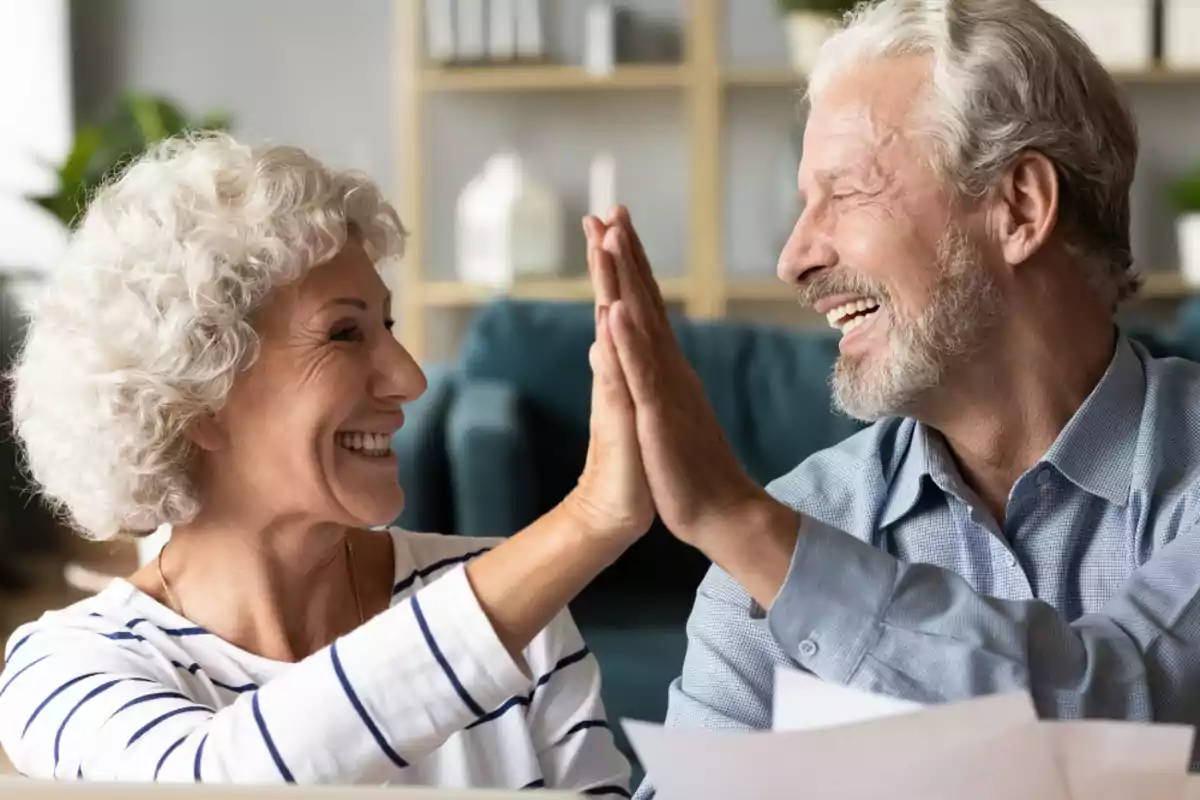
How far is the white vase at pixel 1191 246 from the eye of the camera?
4305 mm

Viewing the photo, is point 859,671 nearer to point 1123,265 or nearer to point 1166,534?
point 1166,534

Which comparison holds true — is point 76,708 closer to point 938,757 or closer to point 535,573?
point 535,573

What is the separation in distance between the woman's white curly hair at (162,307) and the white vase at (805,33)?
3.26 m

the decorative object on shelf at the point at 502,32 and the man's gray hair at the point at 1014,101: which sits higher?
the decorative object on shelf at the point at 502,32

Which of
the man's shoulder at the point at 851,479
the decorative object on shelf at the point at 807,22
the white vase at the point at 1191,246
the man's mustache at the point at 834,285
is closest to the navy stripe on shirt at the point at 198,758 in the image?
the man's shoulder at the point at 851,479

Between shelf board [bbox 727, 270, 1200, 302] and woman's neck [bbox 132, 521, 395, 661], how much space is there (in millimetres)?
3137

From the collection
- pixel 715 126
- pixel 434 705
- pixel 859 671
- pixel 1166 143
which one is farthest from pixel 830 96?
pixel 1166 143

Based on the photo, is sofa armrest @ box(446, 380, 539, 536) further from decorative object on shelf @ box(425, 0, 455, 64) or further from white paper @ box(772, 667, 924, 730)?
decorative object on shelf @ box(425, 0, 455, 64)

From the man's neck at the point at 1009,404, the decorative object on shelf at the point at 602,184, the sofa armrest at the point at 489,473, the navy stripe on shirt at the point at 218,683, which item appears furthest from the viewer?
the decorative object on shelf at the point at 602,184

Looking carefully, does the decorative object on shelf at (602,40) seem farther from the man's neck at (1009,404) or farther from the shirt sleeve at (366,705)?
the shirt sleeve at (366,705)

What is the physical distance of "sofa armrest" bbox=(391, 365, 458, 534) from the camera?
97.7 inches

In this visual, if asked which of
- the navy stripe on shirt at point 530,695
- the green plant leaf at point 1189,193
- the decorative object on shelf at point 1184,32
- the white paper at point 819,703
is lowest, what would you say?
the navy stripe on shirt at point 530,695

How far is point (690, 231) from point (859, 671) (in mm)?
3585

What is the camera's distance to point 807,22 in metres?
4.38
